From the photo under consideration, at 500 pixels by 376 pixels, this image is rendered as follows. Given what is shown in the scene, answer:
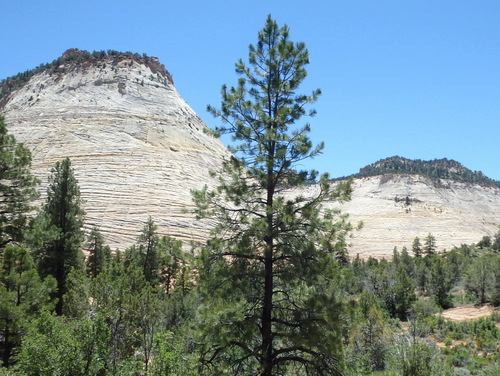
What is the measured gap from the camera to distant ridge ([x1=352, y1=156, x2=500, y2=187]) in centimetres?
10038

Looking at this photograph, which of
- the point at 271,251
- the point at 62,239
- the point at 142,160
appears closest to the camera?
the point at 271,251

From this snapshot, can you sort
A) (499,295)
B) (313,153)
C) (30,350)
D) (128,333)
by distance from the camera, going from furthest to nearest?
(499,295) < (128,333) < (313,153) < (30,350)

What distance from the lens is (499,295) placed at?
99.8ft

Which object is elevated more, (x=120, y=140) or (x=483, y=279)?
(x=120, y=140)

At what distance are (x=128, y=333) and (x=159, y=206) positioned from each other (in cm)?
3314

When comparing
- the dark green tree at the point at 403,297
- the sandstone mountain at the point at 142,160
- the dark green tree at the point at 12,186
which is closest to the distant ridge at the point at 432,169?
the sandstone mountain at the point at 142,160

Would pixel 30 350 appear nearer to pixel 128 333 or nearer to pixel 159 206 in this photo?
pixel 128 333

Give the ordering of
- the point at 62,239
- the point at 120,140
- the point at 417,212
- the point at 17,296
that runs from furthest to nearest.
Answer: the point at 417,212 → the point at 120,140 → the point at 62,239 → the point at 17,296

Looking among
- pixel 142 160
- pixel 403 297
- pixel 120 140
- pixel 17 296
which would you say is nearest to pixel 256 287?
pixel 17 296

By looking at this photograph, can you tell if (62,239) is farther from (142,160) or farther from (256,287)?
(142,160)

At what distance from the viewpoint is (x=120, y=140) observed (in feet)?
185

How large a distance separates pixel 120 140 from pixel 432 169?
298 ft

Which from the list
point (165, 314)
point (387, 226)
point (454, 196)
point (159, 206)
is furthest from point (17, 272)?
point (454, 196)

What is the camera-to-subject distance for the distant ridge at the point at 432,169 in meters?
100
